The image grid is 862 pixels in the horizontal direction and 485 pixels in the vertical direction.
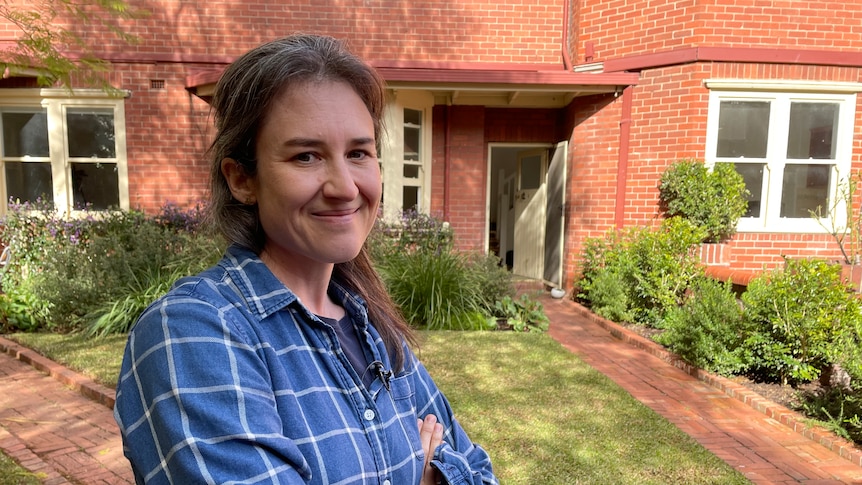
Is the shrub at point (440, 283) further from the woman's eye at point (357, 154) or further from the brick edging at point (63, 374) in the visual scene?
the woman's eye at point (357, 154)

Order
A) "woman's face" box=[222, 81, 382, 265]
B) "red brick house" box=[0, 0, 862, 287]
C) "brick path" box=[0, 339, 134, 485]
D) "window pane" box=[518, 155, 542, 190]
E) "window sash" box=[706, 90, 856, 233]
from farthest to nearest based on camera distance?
"window pane" box=[518, 155, 542, 190], "window sash" box=[706, 90, 856, 233], "red brick house" box=[0, 0, 862, 287], "brick path" box=[0, 339, 134, 485], "woman's face" box=[222, 81, 382, 265]

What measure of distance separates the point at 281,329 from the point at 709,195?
6.68 meters

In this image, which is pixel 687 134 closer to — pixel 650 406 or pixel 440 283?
pixel 440 283

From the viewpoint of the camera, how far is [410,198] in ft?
26.4

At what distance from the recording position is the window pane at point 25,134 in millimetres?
7629

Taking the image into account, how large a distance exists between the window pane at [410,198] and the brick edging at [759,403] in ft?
11.7

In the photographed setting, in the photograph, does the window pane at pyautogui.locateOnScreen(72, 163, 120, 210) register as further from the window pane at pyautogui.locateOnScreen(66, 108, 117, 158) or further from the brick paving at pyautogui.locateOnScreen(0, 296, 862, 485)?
the brick paving at pyautogui.locateOnScreen(0, 296, 862, 485)

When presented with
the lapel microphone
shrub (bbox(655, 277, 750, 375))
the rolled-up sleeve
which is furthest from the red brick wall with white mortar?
the lapel microphone

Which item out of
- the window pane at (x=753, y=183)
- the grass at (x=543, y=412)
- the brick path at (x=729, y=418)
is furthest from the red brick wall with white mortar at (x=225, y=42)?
the brick path at (x=729, y=418)

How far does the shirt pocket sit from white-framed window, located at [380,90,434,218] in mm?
6103

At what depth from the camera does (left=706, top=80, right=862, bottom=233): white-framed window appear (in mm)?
6867

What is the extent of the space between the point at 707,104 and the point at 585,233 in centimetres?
227

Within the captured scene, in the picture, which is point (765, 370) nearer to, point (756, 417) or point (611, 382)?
point (756, 417)

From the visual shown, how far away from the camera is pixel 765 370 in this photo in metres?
4.32
